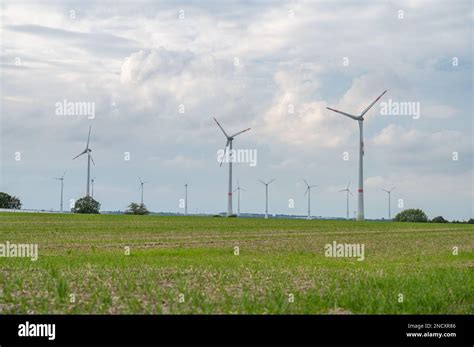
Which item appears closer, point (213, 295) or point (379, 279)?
point (213, 295)

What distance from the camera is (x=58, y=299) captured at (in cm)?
1655

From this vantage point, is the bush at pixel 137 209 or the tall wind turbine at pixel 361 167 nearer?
the tall wind turbine at pixel 361 167

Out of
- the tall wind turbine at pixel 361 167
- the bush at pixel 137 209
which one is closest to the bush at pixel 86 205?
the bush at pixel 137 209

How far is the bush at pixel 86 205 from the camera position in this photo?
6491 inches

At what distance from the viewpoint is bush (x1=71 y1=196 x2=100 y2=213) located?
165m

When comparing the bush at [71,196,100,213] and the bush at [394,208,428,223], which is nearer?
the bush at [71,196,100,213]

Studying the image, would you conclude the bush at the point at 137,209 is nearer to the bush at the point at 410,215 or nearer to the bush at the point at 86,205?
the bush at the point at 86,205

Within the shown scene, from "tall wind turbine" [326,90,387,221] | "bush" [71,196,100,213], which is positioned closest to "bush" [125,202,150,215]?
"bush" [71,196,100,213]

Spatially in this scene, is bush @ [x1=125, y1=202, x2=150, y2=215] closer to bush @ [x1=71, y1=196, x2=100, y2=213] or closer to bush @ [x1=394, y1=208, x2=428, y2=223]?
bush @ [x1=71, y1=196, x2=100, y2=213]

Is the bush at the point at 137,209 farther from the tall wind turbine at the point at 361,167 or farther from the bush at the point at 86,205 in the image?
the tall wind turbine at the point at 361,167

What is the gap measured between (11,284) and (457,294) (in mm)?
12189
